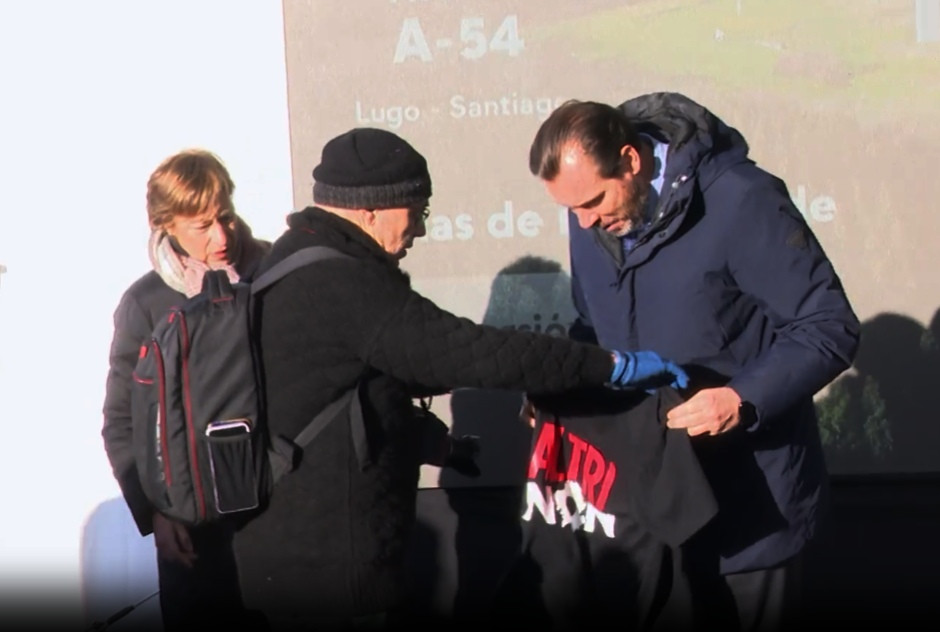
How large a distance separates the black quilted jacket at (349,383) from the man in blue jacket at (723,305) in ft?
1.25

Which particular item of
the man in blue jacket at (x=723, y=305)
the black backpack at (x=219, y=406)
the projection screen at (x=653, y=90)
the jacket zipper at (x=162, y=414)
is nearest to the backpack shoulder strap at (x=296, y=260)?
the black backpack at (x=219, y=406)

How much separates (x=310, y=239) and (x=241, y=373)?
0.30 metres

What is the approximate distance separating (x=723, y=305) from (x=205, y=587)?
1369mm

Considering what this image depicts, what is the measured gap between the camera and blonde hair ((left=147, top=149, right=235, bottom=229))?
11.1ft

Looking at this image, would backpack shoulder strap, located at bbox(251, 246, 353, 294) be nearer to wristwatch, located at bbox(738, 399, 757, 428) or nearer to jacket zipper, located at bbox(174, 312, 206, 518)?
jacket zipper, located at bbox(174, 312, 206, 518)

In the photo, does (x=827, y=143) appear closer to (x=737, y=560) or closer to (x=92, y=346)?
(x=737, y=560)

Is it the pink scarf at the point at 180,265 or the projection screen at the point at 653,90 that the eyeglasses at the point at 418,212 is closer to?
the pink scarf at the point at 180,265

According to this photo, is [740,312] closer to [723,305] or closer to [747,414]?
[723,305]

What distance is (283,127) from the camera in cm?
470

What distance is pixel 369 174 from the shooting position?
2.72 meters

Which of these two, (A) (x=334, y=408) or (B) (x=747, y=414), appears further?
(B) (x=747, y=414)

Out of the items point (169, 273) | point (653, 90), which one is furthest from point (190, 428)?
point (653, 90)

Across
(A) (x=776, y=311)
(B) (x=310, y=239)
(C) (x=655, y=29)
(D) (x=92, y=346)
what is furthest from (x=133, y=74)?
(A) (x=776, y=311)

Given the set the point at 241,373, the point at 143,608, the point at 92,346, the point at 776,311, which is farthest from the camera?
the point at 92,346
